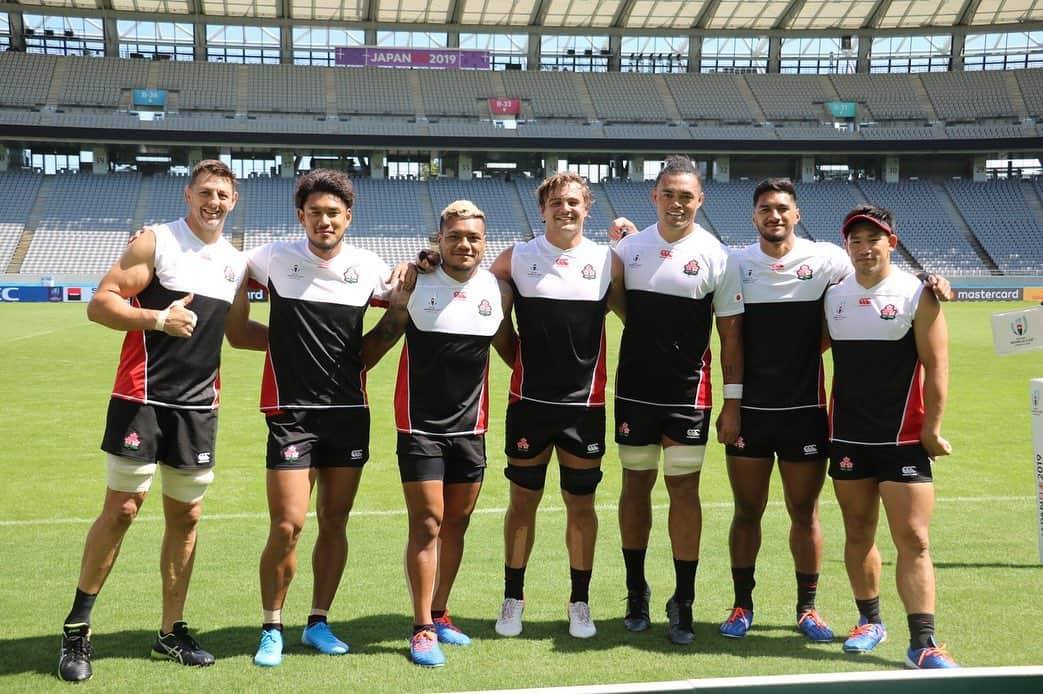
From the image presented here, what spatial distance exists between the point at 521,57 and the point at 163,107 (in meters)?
19.4

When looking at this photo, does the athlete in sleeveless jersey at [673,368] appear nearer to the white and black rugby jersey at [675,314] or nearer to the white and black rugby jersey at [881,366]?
the white and black rugby jersey at [675,314]

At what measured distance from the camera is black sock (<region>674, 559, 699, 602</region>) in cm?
502

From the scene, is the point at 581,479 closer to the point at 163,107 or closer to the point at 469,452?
the point at 469,452

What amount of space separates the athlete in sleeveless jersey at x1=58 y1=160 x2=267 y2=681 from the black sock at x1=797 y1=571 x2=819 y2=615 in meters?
3.01

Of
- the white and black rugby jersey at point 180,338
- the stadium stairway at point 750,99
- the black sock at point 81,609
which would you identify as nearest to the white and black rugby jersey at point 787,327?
the white and black rugby jersey at point 180,338

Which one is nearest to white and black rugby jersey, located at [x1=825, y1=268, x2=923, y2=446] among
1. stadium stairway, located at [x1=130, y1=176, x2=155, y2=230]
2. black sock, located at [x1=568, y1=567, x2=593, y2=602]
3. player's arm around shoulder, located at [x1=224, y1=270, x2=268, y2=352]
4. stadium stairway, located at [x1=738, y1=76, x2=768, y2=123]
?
black sock, located at [x1=568, y1=567, x2=593, y2=602]

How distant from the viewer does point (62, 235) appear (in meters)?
45.5

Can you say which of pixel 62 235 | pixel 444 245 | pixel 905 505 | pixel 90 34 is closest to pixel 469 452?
pixel 444 245

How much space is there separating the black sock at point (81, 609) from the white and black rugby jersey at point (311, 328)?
1.17m

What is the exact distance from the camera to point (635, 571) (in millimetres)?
5277

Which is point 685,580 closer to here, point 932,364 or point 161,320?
point 932,364

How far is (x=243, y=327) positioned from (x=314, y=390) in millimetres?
610

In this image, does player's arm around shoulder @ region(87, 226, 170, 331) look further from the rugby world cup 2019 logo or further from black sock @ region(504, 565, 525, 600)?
the rugby world cup 2019 logo

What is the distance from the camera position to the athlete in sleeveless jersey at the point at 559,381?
508 cm
